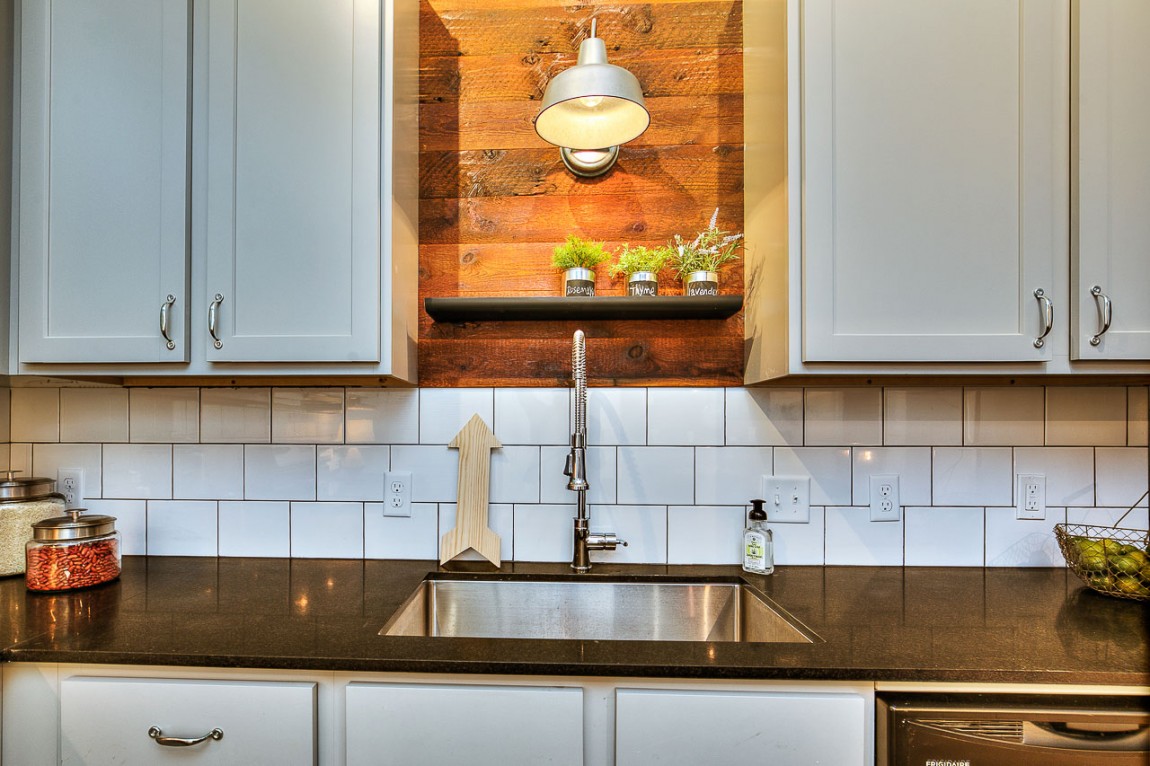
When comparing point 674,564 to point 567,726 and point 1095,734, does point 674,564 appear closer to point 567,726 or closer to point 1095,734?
point 567,726

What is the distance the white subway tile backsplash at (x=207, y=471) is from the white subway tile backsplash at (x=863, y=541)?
1.61 meters

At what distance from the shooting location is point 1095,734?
86 centimetres

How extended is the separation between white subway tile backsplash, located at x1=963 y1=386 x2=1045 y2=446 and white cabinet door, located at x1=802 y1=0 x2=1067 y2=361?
1.13ft

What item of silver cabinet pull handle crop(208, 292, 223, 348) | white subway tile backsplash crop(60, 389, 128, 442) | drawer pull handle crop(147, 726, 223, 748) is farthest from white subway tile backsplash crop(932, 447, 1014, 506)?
white subway tile backsplash crop(60, 389, 128, 442)

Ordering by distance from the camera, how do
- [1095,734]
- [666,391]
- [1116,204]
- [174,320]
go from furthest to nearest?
[666,391]
[174,320]
[1116,204]
[1095,734]

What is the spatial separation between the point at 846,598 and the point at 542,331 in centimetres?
97

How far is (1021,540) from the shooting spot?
4.77 ft

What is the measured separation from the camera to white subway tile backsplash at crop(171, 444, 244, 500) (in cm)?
155

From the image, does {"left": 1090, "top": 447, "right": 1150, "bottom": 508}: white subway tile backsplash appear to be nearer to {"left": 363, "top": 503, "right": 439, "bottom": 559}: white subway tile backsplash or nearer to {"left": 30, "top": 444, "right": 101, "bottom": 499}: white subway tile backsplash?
{"left": 363, "top": 503, "right": 439, "bottom": 559}: white subway tile backsplash

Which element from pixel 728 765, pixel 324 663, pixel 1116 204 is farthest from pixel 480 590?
pixel 1116 204

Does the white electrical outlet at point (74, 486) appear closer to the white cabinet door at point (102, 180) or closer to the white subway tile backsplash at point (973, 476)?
the white cabinet door at point (102, 180)

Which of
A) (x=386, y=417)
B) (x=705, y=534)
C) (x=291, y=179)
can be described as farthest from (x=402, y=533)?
(x=291, y=179)

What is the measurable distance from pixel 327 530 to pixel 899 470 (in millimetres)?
1543

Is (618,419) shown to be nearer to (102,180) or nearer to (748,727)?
(748,727)
